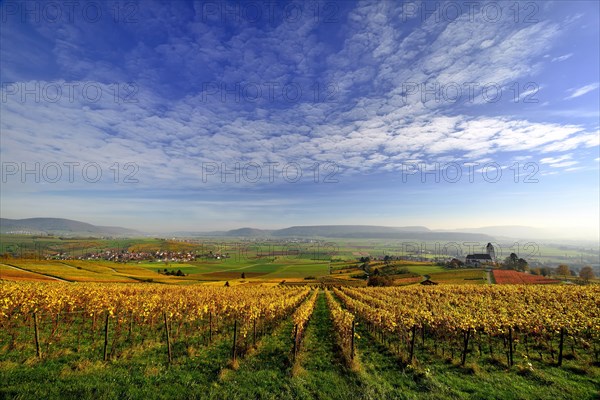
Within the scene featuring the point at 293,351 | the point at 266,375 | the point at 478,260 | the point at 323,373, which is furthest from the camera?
the point at 478,260

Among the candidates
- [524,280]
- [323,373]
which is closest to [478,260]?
[524,280]

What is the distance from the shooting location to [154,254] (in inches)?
6255

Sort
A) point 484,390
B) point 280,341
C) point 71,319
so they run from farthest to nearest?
point 71,319 < point 280,341 < point 484,390

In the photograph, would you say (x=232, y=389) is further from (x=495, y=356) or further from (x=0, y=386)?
(x=495, y=356)

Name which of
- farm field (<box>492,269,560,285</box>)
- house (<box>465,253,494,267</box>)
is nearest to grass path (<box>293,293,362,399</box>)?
farm field (<box>492,269,560,285</box>)

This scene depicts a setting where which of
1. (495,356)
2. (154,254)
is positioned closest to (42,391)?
(495,356)

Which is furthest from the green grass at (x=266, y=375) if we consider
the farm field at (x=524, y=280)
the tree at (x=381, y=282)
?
the farm field at (x=524, y=280)

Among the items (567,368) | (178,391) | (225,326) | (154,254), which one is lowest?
(154,254)

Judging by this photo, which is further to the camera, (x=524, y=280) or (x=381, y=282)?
(x=381, y=282)

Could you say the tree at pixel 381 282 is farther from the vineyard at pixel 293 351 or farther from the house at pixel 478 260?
the house at pixel 478 260

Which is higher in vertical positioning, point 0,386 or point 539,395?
point 0,386

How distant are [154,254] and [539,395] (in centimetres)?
17950

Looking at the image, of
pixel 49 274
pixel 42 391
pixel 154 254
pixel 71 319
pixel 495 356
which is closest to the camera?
pixel 42 391

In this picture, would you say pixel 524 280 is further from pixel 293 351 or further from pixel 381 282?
pixel 293 351
